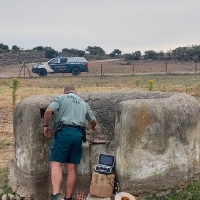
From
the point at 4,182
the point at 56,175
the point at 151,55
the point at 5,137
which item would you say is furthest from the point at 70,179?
the point at 151,55

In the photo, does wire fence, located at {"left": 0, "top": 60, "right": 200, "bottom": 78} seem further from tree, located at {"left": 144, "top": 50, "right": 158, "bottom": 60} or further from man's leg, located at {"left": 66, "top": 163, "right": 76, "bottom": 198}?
man's leg, located at {"left": 66, "top": 163, "right": 76, "bottom": 198}

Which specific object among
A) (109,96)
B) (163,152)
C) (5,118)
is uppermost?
(109,96)

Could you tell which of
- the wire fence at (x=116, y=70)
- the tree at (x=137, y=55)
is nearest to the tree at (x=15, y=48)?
the tree at (x=137, y=55)

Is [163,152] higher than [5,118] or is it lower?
higher

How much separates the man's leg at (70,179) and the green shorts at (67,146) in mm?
87

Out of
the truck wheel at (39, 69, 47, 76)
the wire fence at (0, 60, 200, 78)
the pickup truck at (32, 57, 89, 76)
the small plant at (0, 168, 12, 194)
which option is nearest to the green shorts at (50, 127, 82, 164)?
the small plant at (0, 168, 12, 194)

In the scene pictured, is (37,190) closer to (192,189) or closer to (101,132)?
(101,132)

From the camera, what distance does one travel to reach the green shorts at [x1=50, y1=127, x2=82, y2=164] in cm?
530

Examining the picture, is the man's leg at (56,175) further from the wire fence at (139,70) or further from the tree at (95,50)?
the tree at (95,50)

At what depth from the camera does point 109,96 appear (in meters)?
6.87

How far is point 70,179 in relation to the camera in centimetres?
552

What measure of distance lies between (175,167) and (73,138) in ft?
4.82

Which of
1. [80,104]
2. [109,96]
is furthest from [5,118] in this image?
[80,104]

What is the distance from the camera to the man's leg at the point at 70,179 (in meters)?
5.49
